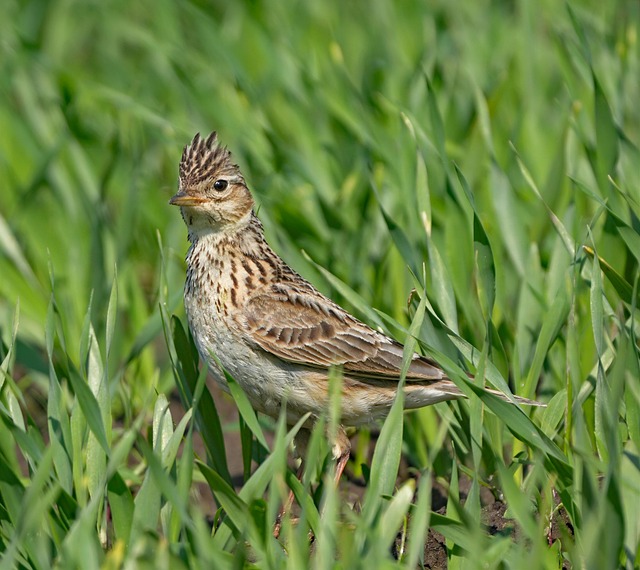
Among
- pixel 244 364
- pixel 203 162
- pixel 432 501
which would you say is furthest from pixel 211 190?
pixel 432 501

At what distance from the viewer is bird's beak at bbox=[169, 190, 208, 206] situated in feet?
15.9

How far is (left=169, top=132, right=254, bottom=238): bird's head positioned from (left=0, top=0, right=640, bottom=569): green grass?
1.15ft

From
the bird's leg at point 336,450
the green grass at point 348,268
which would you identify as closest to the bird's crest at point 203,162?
the green grass at point 348,268

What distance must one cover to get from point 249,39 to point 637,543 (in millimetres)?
6321

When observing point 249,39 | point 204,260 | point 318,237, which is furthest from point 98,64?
point 204,260

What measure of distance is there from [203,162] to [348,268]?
1122 millimetres

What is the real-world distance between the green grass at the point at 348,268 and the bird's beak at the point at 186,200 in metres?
0.30

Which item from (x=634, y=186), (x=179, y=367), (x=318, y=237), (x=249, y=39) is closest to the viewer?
(x=179, y=367)

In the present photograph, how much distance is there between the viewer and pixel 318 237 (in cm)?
620

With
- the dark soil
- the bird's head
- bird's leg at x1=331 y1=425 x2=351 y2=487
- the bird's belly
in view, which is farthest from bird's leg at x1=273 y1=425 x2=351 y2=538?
the bird's head

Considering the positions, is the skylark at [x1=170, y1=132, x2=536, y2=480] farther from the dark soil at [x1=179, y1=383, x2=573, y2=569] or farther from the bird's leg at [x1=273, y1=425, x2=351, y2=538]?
the dark soil at [x1=179, y1=383, x2=573, y2=569]

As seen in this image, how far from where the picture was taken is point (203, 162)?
5.05 meters

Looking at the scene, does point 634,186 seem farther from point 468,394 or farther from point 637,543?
point 637,543

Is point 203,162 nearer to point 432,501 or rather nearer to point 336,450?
point 336,450
